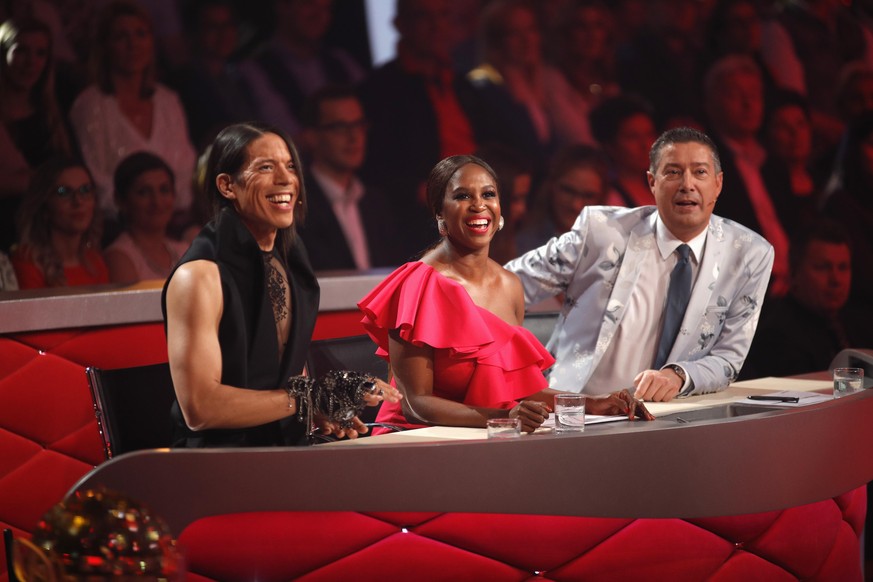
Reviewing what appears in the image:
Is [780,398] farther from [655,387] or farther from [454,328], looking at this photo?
[454,328]

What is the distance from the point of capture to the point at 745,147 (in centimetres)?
684

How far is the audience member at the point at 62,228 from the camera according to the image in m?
4.52

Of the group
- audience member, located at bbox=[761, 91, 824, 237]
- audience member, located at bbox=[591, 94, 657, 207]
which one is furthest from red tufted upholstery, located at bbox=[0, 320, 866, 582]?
audience member, located at bbox=[761, 91, 824, 237]

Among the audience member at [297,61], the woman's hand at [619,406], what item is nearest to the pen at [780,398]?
the woman's hand at [619,406]

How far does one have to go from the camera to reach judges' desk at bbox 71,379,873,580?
1912 millimetres

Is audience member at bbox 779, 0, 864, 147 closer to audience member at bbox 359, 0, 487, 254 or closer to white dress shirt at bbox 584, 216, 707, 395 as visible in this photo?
audience member at bbox 359, 0, 487, 254

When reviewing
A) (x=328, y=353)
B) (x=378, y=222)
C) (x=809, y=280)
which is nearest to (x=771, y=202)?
(x=809, y=280)

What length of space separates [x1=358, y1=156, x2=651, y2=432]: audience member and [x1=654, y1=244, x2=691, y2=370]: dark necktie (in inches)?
18.1

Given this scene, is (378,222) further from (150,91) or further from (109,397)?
(109,397)

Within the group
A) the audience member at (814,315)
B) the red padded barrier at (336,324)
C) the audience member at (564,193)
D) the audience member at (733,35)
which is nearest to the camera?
the red padded barrier at (336,324)

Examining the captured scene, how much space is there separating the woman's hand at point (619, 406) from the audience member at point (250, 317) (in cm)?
56

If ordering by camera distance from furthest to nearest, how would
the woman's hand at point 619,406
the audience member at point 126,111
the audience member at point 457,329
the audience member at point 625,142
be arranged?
the audience member at point 625,142 → the audience member at point 126,111 → the audience member at point 457,329 → the woman's hand at point 619,406

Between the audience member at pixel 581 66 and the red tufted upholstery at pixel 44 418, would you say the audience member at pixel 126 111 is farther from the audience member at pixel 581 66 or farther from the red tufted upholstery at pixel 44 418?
the audience member at pixel 581 66

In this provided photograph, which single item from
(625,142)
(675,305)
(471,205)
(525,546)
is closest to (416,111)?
(625,142)
